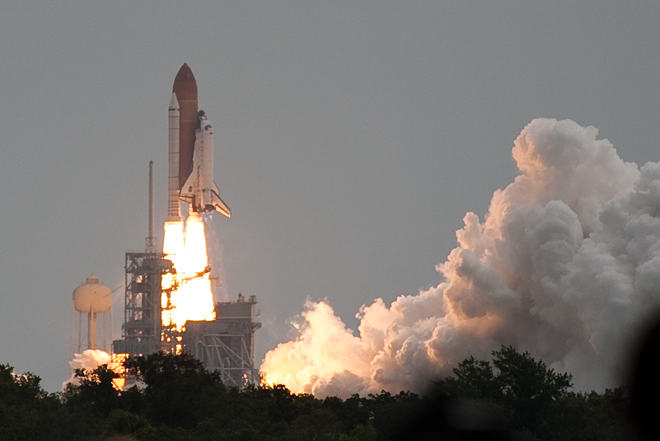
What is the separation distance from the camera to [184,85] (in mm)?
124562

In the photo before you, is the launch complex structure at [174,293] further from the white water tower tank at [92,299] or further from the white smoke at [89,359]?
the white water tower tank at [92,299]

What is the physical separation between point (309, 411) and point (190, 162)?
3808 cm

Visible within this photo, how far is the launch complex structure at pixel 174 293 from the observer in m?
119

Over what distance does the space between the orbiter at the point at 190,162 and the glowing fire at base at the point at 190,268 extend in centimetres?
113

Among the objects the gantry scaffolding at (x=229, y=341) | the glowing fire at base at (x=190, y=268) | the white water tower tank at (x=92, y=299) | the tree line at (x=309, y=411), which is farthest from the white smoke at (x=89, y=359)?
the tree line at (x=309, y=411)

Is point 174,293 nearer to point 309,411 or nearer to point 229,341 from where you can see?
point 229,341

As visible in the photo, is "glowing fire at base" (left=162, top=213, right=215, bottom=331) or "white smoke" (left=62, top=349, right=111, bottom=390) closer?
"glowing fire at base" (left=162, top=213, right=215, bottom=331)

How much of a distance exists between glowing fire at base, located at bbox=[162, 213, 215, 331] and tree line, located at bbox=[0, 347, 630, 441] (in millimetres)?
31016

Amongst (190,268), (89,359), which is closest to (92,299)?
(89,359)

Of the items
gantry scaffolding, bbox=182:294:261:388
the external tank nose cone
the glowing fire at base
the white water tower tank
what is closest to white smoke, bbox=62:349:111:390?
the white water tower tank

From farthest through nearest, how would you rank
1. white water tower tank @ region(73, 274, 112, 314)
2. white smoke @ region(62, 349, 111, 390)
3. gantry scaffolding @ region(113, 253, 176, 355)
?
white water tower tank @ region(73, 274, 112, 314) → white smoke @ region(62, 349, 111, 390) → gantry scaffolding @ region(113, 253, 176, 355)

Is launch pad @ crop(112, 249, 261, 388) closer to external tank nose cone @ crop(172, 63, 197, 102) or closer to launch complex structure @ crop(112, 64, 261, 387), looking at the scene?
launch complex structure @ crop(112, 64, 261, 387)

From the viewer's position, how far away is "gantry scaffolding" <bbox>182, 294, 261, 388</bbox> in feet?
391

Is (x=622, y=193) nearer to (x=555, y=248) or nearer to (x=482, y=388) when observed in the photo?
(x=555, y=248)
